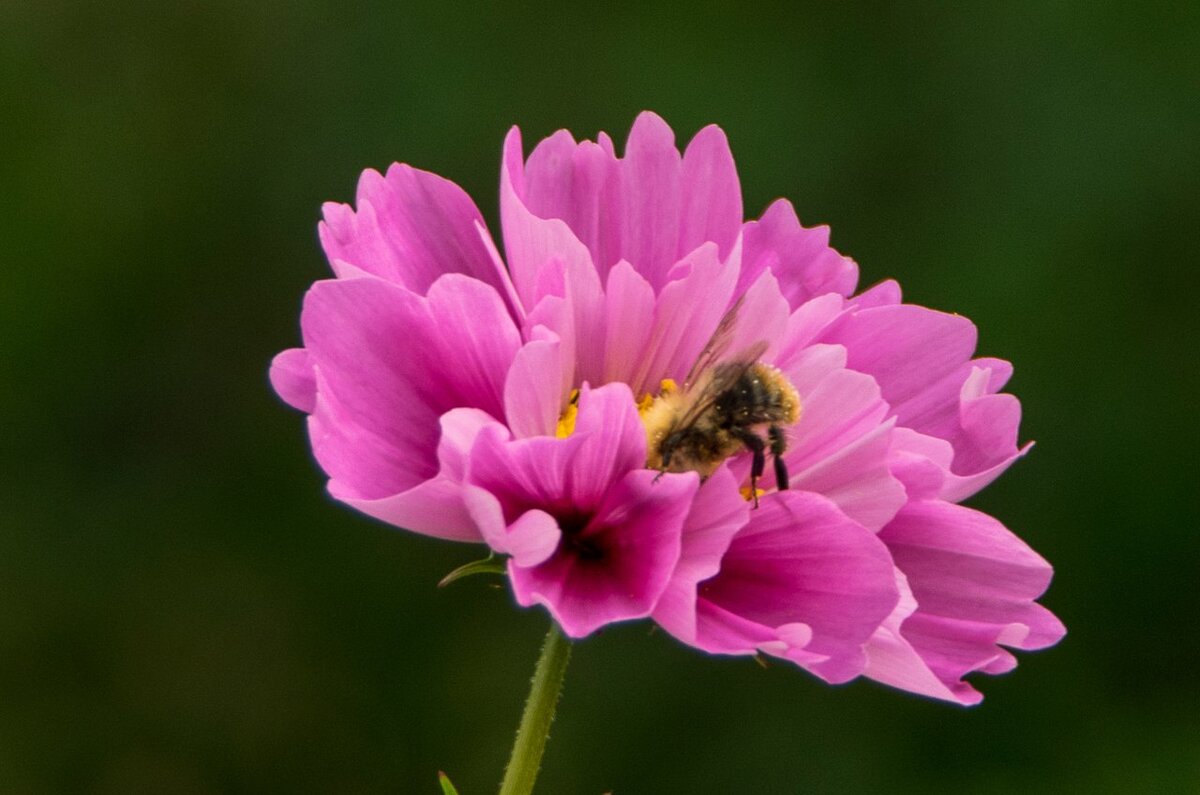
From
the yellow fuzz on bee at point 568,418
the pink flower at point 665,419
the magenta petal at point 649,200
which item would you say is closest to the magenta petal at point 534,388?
the pink flower at point 665,419

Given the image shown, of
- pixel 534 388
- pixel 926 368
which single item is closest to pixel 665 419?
pixel 534 388

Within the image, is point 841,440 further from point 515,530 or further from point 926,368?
point 515,530

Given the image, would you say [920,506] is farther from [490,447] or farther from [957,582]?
[490,447]

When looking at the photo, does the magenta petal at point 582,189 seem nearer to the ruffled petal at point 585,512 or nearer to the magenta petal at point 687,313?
the magenta petal at point 687,313

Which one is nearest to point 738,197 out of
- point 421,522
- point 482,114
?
point 421,522

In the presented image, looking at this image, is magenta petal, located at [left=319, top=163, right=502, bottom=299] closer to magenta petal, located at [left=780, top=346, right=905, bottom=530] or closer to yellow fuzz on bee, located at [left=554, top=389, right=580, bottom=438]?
yellow fuzz on bee, located at [left=554, top=389, right=580, bottom=438]

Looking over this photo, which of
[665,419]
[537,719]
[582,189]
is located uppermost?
[582,189]
